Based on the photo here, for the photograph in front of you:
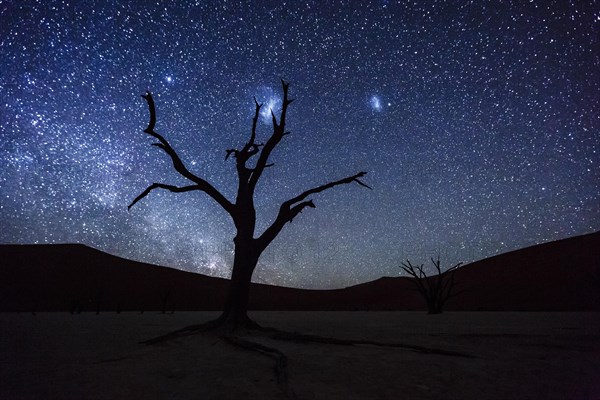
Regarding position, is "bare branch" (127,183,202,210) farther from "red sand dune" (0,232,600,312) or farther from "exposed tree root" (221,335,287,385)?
"red sand dune" (0,232,600,312)

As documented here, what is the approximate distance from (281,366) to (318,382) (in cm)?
72

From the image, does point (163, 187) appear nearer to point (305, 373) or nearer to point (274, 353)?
point (274, 353)

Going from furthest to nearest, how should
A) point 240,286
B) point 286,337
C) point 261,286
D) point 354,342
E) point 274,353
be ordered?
point 261,286
point 240,286
point 286,337
point 354,342
point 274,353

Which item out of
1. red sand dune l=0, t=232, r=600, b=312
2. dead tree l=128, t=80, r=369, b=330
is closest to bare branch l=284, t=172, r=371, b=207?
dead tree l=128, t=80, r=369, b=330

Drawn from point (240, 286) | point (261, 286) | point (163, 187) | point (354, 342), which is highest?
point (163, 187)

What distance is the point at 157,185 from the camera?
33.5 feet

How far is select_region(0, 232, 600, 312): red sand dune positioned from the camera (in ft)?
137

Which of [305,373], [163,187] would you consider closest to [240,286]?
[163,187]

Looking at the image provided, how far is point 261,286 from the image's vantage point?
69.9 metres

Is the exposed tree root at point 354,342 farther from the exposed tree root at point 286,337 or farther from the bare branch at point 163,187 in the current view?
the bare branch at point 163,187

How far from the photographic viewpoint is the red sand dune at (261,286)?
1647 inches

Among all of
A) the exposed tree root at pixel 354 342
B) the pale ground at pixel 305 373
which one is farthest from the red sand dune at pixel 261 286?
the pale ground at pixel 305 373

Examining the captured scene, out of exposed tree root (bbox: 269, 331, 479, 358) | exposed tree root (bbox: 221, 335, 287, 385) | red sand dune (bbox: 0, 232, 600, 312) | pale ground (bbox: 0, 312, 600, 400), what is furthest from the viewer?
red sand dune (bbox: 0, 232, 600, 312)

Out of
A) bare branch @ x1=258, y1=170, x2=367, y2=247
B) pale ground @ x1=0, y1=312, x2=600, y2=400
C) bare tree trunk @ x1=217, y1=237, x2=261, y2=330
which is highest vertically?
bare branch @ x1=258, y1=170, x2=367, y2=247
